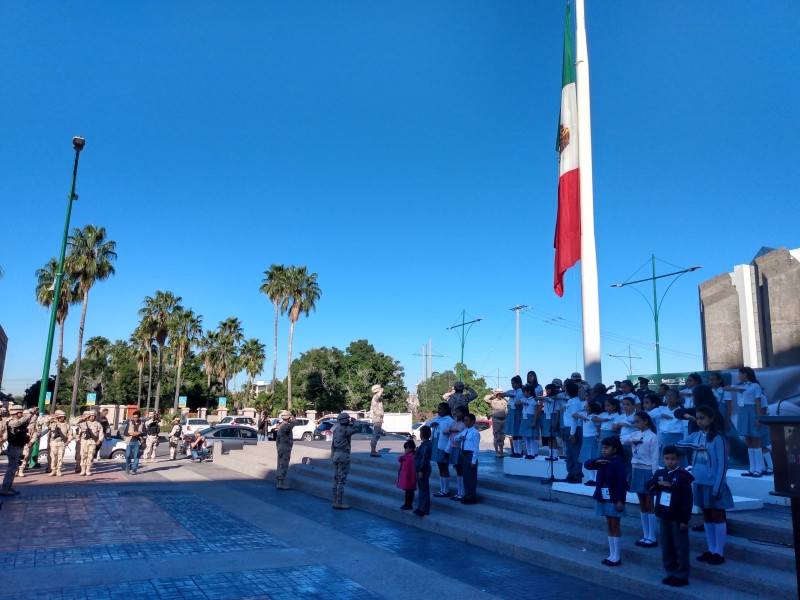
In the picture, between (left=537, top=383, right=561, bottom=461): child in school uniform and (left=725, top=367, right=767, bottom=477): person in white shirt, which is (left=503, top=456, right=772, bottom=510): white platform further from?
(left=537, top=383, right=561, bottom=461): child in school uniform

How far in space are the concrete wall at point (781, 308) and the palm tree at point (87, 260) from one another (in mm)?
34167

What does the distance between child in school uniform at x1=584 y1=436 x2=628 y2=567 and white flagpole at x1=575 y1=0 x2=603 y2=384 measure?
16.3 feet

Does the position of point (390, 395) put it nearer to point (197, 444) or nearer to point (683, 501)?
point (197, 444)

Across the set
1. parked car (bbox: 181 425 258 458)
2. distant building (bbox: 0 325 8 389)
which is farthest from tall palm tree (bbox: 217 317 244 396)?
parked car (bbox: 181 425 258 458)

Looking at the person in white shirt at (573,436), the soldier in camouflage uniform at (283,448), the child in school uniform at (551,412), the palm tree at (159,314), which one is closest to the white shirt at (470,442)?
the person in white shirt at (573,436)

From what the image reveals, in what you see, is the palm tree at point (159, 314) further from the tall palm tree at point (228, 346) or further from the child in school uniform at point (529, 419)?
the child in school uniform at point (529, 419)

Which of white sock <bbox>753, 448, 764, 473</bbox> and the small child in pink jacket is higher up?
white sock <bbox>753, 448, 764, 473</bbox>

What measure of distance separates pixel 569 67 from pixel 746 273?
924cm

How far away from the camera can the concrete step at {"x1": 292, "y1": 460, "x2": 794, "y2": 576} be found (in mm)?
6125

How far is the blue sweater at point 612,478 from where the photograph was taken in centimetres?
636

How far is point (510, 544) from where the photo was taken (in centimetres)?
773

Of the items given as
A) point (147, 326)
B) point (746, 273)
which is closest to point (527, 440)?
point (746, 273)

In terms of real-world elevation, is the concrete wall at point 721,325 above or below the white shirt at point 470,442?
above

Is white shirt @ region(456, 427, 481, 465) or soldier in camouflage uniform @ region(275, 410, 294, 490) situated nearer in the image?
white shirt @ region(456, 427, 481, 465)
